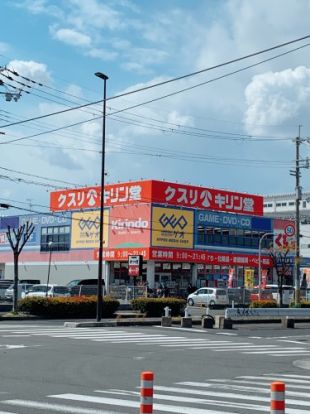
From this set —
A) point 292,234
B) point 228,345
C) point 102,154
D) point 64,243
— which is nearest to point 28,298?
point 102,154

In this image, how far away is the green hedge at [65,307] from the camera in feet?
107

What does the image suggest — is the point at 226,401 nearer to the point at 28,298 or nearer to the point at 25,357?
the point at 25,357

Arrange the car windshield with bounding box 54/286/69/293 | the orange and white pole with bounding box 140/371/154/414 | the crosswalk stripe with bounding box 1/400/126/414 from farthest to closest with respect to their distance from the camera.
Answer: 1. the car windshield with bounding box 54/286/69/293
2. the crosswalk stripe with bounding box 1/400/126/414
3. the orange and white pole with bounding box 140/371/154/414

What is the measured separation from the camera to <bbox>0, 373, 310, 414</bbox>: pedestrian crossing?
875cm

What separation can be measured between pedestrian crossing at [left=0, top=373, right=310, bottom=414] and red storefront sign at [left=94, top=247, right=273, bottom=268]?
137 ft

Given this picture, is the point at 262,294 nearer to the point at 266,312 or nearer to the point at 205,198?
the point at 205,198

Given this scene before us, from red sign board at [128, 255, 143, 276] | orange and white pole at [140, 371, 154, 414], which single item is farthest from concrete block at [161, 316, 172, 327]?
orange and white pole at [140, 371, 154, 414]

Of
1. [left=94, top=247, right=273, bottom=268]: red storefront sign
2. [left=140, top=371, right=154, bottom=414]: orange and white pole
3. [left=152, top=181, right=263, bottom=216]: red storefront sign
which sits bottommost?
[left=140, top=371, right=154, bottom=414]: orange and white pole

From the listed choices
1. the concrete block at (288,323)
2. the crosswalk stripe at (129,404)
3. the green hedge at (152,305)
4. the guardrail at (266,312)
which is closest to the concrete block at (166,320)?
the guardrail at (266,312)

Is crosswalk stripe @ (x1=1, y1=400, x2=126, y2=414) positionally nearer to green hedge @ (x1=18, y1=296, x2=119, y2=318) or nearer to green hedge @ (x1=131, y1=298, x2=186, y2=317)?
green hedge @ (x1=18, y1=296, x2=119, y2=318)

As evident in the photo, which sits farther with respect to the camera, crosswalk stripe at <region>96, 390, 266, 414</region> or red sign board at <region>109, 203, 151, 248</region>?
red sign board at <region>109, 203, 151, 248</region>

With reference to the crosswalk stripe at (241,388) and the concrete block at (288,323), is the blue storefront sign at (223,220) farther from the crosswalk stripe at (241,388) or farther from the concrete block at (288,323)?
the crosswalk stripe at (241,388)

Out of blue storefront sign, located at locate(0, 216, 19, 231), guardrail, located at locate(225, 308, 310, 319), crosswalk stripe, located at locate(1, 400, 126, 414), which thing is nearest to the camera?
crosswalk stripe, located at locate(1, 400, 126, 414)

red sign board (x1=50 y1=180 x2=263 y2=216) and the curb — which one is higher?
red sign board (x1=50 y1=180 x2=263 y2=216)
